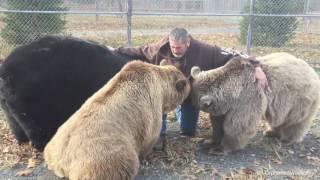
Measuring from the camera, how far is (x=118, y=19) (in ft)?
65.8

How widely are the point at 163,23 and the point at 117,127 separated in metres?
17.8

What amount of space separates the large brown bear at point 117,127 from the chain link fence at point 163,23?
16.4 feet

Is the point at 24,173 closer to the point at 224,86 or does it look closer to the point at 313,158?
the point at 224,86

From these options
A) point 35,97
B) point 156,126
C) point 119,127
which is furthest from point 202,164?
point 35,97

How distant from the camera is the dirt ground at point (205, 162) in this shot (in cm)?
509

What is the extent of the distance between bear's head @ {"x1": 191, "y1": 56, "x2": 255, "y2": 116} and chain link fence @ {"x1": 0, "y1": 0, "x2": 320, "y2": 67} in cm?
451

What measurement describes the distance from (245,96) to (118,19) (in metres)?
15.3

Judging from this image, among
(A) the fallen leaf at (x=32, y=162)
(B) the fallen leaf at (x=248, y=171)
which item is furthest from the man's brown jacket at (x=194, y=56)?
(A) the fallen leaf at (x=32, y=162)

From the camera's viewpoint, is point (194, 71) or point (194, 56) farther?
point (194, 56)

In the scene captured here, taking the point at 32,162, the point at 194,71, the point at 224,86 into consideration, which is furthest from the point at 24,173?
the point at 224,86

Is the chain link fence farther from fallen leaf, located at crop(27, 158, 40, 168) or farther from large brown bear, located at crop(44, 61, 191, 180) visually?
large brown bear, located at crop(44, 61, 191, 180)

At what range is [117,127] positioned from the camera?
4445 millimetres

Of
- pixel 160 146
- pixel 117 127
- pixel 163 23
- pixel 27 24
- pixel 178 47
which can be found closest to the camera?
pixel 117 127

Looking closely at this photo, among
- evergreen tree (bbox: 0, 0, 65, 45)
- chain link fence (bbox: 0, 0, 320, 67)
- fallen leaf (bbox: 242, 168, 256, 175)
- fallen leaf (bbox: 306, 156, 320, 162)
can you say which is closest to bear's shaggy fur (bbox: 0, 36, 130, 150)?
fallen leaf (bbox: 242, 168, 256, 175)
